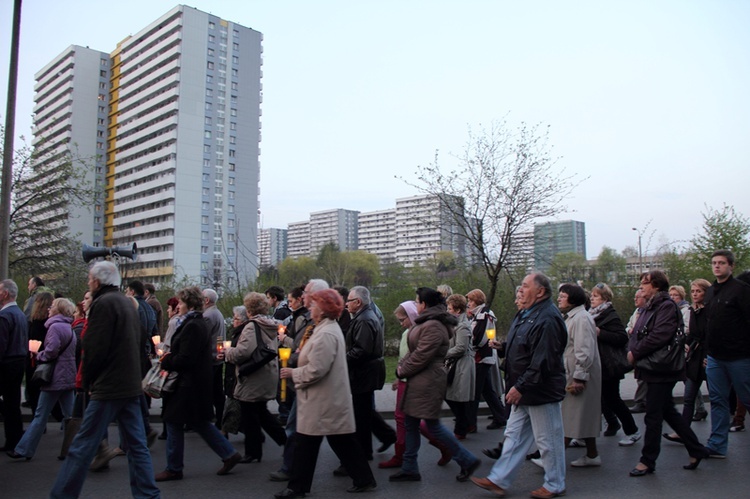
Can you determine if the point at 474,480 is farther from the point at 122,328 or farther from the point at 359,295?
the point at 122,328

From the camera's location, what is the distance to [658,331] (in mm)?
6914

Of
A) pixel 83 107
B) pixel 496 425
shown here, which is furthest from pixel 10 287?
pixel 83 107

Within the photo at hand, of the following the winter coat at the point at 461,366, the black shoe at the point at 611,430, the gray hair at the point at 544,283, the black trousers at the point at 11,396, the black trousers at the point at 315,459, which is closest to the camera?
the black trousers at the point at 315,459

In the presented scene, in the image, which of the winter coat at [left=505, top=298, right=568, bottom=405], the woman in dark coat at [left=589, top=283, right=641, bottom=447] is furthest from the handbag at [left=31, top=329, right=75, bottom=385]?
→ the woman in dark coat at [left=589, top=283, right=641, bottom=447]

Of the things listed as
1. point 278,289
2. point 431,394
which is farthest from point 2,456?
point 431,394

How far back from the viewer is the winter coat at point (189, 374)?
6.44 metres

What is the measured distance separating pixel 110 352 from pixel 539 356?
381 centimetres

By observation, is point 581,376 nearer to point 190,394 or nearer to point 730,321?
point 730,321

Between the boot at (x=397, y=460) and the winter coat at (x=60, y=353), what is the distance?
12.8 feet

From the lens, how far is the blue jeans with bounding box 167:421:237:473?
6570mm

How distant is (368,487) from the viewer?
614 centimetres

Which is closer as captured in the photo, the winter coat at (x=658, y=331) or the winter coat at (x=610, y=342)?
the winter coat at (x=658, y=331)

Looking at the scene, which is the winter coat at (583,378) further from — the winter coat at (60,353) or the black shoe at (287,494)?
the winter coat at (60,353)

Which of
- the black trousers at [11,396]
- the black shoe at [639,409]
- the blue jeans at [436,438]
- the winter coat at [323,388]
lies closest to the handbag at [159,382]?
the winter coat at [323,388]
